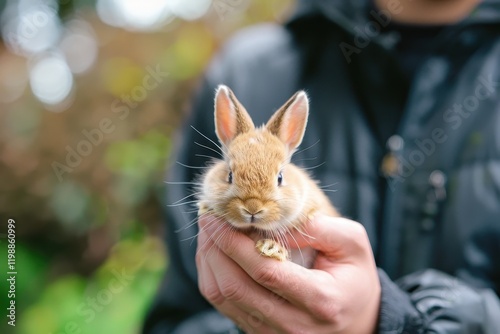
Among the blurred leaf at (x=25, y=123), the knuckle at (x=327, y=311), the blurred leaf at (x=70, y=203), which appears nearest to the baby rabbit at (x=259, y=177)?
the knuckle at (x=327, y=311)

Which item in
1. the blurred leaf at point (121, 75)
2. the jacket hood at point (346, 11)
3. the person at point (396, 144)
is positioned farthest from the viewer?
the blurred leaf at point (121, 75)

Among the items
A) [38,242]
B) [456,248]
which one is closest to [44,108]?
[38,242]

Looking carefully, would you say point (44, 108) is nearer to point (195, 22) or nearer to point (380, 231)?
point (195, 22)

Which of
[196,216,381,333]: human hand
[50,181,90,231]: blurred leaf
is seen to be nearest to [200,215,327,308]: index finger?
[196,216,381,333]: human hand

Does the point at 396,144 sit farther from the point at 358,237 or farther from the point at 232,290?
the point at 232,290

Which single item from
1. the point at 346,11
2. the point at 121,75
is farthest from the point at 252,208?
the point at 121,75

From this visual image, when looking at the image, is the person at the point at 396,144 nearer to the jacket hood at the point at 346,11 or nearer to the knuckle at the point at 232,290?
the jacket hood at the point at 346,11

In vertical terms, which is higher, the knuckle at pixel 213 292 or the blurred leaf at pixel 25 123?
the blurred leaf at pixel 25 123

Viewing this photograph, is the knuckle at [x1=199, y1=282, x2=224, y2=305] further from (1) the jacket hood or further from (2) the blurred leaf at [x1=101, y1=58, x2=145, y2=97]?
(2) the blurred leaf at [x1=101, y1=58, x2=145, y2=97]
